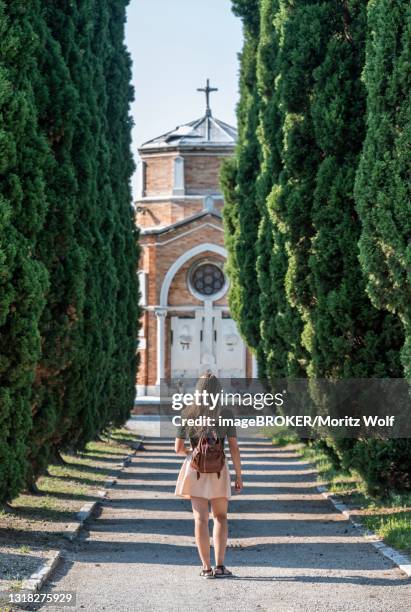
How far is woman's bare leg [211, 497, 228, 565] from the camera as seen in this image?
27.4 feet

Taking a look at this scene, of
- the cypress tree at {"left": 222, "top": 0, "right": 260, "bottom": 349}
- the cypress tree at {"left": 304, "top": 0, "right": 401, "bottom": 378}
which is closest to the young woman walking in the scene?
the cypress tree at {"left": 304, "top": 0, "right": 401, "bottom": 378}

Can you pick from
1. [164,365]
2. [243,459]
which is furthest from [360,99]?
[164,365]

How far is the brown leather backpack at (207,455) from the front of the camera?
8445mm

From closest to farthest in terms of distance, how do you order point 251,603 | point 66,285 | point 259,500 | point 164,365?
point 251,603 < point 66,285 < point 259,500 < point 164,365

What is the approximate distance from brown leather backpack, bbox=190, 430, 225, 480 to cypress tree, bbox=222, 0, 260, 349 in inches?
577

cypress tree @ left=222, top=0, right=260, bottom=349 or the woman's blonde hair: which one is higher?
cypress tree @ left=222, top=0, right=260, bottom=349

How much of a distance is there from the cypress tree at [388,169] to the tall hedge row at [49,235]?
3414 mm

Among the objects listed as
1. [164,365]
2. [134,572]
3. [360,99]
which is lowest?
[134,572]

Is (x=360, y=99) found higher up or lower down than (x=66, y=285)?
higher up

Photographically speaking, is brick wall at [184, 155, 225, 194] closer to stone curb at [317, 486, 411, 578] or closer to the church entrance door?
the church entrance door

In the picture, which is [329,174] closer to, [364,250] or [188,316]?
[364,250]

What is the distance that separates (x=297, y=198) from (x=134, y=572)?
23.1 ft

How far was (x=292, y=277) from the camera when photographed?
14.6m

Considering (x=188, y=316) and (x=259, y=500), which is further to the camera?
(x=188, y=316)
